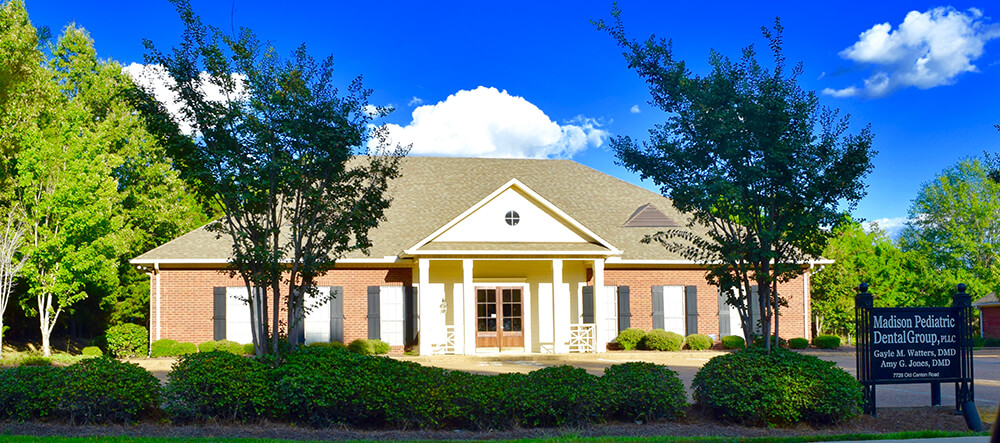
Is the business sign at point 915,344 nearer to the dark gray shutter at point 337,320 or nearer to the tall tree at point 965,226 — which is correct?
the dark gray shutter at point 337,320

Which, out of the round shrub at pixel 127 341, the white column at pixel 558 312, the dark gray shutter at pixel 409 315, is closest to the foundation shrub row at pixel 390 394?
the white column at pixel 558 312

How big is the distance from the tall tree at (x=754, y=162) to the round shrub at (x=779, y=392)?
3.49 ft

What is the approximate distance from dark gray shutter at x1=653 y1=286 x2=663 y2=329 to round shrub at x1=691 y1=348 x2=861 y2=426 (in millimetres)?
14946

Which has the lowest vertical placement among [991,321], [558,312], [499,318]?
[991,321]

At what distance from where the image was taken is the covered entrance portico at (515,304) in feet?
74.6

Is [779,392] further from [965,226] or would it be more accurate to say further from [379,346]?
[965,226]

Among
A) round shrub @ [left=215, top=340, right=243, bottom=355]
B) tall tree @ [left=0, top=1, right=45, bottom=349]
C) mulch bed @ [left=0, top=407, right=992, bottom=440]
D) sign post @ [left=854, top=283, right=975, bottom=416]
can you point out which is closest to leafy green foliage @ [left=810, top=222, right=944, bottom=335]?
sign post @ [left=854, top=283, right=975, bottom=416]

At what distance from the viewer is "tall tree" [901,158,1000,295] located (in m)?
40.2

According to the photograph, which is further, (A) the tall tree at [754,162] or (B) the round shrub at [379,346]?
(B) the round shrub at [379,346]

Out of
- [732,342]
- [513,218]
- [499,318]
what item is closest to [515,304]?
[499,318]

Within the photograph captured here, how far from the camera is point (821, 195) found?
396 inches

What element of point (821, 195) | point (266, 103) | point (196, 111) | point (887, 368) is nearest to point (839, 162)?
point (821, 195)

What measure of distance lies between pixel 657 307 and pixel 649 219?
11.9 feet

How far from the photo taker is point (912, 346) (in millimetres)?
10086
